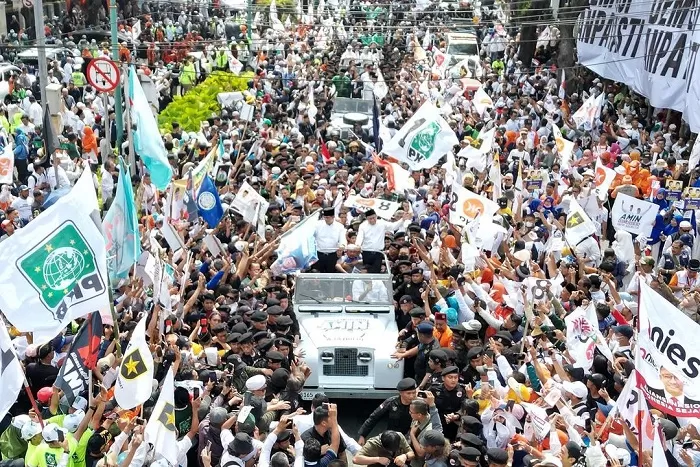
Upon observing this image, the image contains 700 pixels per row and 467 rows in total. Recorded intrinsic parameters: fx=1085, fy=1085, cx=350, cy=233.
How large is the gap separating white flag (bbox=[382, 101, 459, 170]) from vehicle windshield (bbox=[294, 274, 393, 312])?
4409 millimetres

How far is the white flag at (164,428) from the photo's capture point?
8.38m

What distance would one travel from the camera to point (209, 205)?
1535 centimetres

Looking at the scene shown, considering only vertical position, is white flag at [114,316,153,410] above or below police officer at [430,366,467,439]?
above

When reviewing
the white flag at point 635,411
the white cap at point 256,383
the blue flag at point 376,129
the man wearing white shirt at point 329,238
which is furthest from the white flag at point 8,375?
the blue flag at point 376,129

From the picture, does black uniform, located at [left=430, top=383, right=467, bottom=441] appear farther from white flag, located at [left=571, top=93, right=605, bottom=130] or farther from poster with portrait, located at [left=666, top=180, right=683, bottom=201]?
white flag, located at [left=571, top=93, right=605, bottom=130]

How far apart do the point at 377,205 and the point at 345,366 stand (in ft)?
14.1

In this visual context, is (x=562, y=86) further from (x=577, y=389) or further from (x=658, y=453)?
(x=658, y=453)

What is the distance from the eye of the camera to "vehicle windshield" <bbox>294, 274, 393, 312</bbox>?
1289 centimetres

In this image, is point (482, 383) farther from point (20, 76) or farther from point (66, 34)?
point (66, 34)

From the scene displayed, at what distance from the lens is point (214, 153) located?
16.6 meters

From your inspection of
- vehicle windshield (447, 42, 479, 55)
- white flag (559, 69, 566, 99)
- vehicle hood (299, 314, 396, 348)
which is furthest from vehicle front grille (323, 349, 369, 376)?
vehicle windshield (447, 42, 479, 55)

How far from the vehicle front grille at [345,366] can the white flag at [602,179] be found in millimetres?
6084

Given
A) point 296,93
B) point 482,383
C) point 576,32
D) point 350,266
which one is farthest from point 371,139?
point 482,383

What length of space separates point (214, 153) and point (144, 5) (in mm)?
32422
